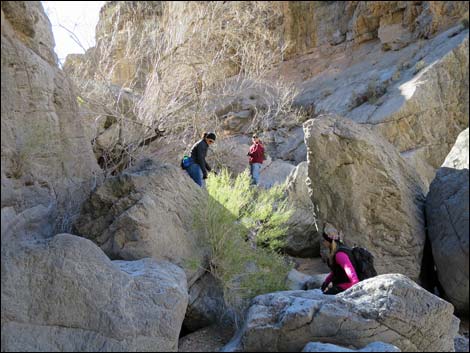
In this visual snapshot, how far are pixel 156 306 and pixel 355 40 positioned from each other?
1931cm

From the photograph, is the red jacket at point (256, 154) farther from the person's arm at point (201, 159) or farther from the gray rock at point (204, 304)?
the gray rock at point (204, 304)

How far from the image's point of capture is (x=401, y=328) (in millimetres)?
4523

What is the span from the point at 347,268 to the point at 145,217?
7.26 ft

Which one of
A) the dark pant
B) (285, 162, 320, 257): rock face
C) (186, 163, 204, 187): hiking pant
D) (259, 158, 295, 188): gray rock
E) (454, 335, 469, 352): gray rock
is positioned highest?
(186, 163, 204, 187): hiking pant

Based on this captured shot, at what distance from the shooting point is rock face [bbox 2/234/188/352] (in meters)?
3.97

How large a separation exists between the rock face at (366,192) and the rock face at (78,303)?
418cm

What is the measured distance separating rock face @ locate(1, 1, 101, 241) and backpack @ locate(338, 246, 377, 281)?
3177 millimetres

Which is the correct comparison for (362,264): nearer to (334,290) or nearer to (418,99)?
(334,290)

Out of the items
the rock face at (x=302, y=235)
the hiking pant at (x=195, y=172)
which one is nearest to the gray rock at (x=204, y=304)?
the hiking pant at (x=195, y=172)

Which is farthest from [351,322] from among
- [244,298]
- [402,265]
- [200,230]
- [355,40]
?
[355,40]

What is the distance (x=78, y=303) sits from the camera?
162 inches

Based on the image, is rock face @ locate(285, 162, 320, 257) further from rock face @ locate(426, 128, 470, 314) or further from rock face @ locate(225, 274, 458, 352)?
rock face @ locate(225, 274, 458, 352)

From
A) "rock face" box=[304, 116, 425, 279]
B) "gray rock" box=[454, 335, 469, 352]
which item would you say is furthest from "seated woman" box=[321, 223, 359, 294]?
"rock face" box=[304, 116, 425, 279]

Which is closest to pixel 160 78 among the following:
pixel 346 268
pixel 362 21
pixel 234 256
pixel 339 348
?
pixel 234 256
